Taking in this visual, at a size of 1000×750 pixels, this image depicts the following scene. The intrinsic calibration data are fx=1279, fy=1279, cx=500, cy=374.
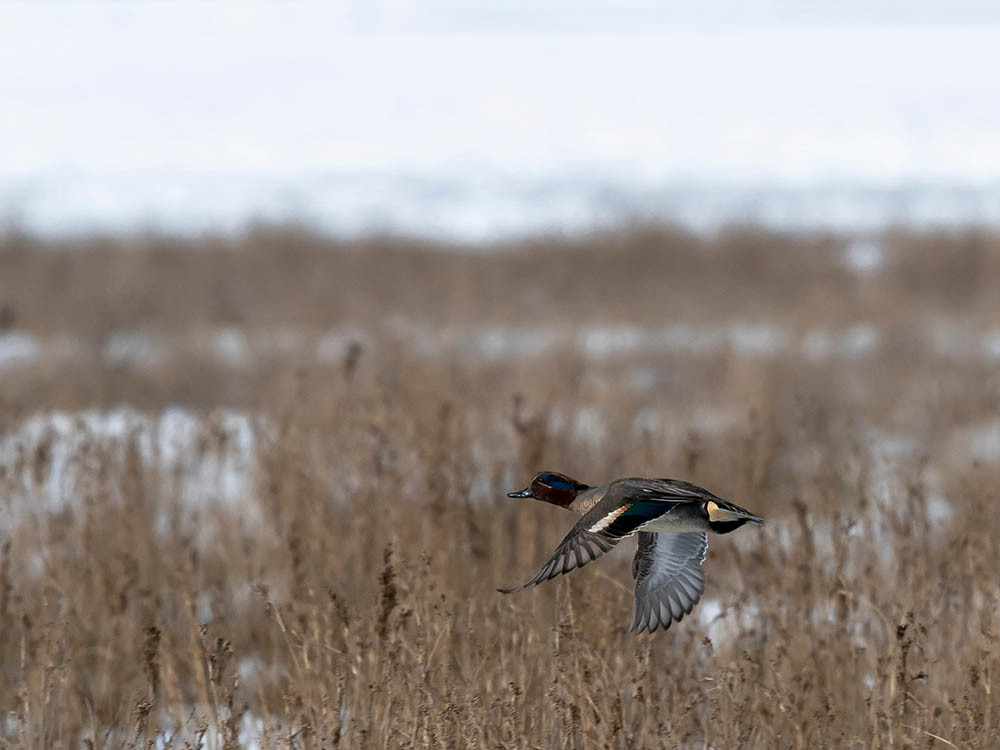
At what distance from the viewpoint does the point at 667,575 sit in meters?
2.60

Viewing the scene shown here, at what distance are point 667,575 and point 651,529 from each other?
16 cm

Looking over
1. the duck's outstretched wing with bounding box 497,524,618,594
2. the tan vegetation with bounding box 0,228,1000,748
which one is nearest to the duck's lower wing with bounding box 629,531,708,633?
the tan vegetation with bounding box 0,228,1000,748

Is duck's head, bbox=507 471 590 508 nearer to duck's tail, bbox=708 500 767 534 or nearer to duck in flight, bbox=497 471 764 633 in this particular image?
duck in flight, bbox=497 471 764 633

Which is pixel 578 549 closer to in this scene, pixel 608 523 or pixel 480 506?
pixel 608 523

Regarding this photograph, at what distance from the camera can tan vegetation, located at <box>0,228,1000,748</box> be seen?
2695 mm

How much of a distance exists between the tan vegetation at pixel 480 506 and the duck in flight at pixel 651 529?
17cm

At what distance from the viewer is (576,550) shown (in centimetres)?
222

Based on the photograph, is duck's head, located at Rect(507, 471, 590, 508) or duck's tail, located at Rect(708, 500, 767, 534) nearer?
duck's tail, located at Rect(708, 500, 767, 534)

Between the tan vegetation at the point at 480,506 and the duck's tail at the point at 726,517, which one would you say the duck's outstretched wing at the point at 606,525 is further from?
the tan vegetation at the point at 480,506

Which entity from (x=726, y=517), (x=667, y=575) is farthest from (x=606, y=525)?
(x=667, y=575)

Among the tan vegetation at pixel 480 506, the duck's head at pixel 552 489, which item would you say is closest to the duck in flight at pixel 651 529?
the duck's head at pixel 552 489

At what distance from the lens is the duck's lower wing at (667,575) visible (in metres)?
2.51

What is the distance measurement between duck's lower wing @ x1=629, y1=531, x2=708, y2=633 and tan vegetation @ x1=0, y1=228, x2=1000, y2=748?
0.13 metres

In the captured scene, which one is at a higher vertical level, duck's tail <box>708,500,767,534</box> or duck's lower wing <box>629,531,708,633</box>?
duck's tail <box>708,500,767,534</box>
